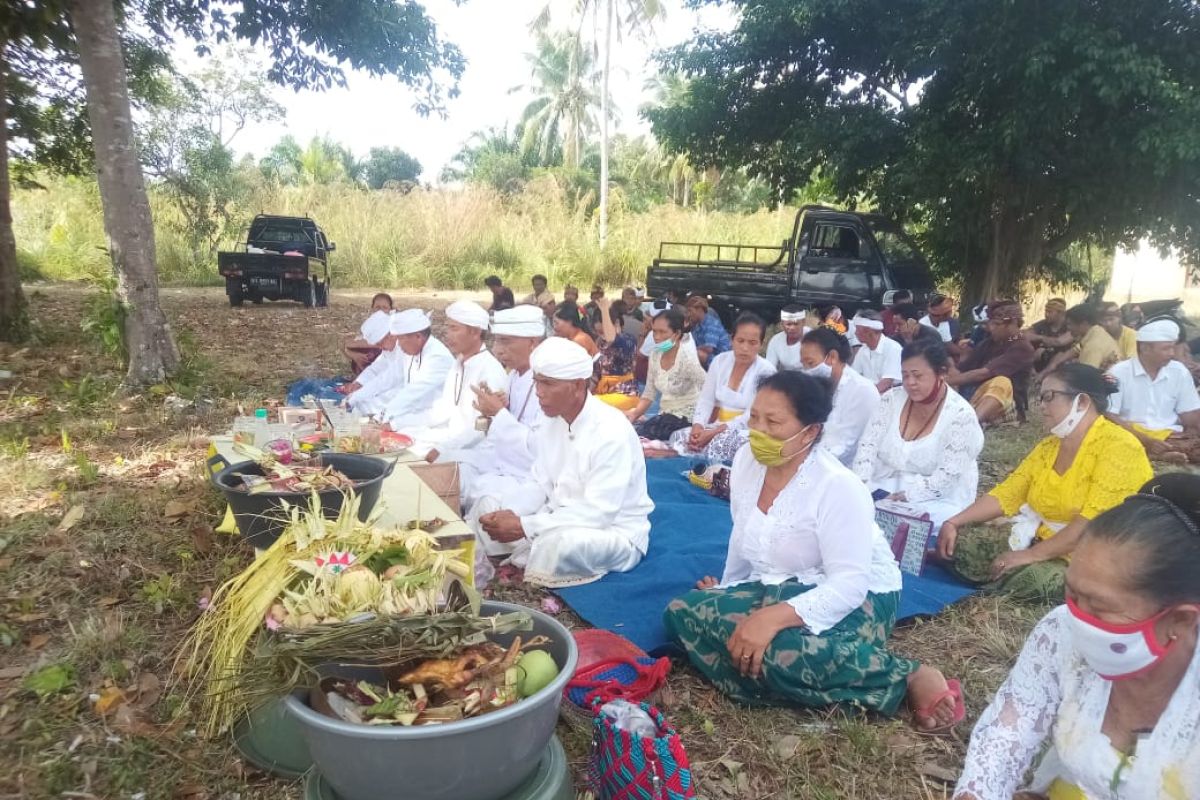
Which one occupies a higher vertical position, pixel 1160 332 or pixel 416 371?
pixel 1160 332

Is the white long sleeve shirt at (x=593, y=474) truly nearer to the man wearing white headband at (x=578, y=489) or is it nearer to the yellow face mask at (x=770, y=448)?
the man wearing white headband at (x=578, y=489)

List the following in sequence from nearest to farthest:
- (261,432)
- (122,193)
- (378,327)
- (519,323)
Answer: (261,432), (519,323), (122,193), (378,327)

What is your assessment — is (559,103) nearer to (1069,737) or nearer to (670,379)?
(670,379)

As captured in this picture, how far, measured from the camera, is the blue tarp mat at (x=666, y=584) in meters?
3.62

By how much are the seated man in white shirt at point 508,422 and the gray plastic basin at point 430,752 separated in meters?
2.58

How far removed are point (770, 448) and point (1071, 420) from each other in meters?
1.88

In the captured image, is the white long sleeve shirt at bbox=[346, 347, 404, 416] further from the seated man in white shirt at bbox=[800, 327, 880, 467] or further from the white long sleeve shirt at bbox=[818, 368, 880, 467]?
the white long sleeve shirt at bbox=[818, 368, 880, 467]

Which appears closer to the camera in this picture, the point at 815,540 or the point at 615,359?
the point at 815,540

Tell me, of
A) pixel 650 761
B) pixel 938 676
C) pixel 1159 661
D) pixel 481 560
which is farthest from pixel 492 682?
pixel 481 560

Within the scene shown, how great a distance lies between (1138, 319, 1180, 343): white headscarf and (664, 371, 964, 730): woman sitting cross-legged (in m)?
4.39

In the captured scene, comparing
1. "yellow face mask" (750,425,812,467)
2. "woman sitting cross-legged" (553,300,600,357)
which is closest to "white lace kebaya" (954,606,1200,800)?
"yellow face mask" (750,425,812,467)

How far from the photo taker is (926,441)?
460 cm

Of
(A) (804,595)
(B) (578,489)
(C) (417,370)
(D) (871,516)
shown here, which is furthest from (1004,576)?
(C) (417,370)

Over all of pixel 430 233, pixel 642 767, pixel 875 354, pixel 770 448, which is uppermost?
pixel 430 233
